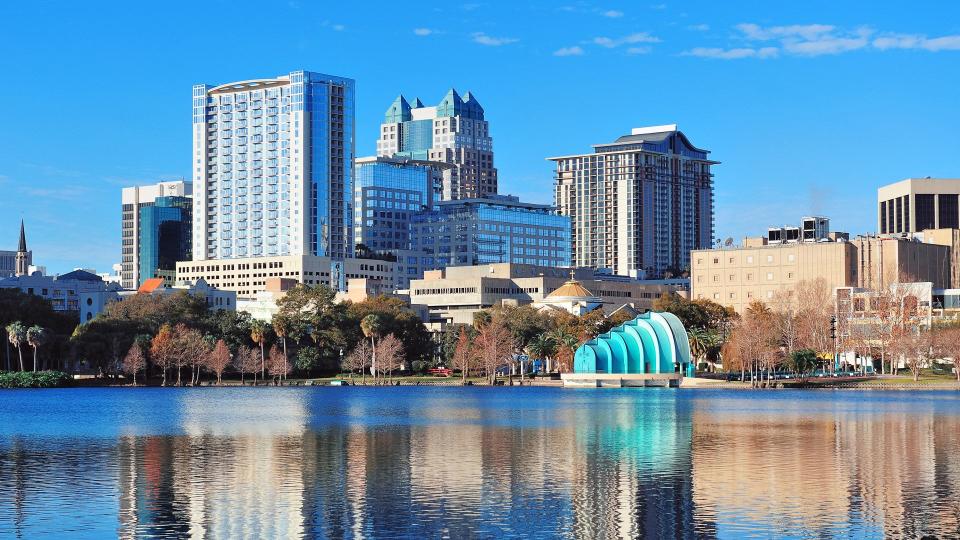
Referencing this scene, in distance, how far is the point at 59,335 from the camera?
18275 centimetres

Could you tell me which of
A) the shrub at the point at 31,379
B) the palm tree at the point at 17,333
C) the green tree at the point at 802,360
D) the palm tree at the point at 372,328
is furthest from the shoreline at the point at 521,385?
the palm tree at the point at 17,333

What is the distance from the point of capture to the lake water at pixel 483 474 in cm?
4469

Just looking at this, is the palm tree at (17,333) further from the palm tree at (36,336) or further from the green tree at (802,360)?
the green tree at (802,360)

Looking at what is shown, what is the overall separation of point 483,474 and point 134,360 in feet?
419

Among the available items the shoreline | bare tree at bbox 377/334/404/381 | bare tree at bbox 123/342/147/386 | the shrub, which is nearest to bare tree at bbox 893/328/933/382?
the shoreline

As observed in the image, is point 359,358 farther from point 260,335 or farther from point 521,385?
point 521,385

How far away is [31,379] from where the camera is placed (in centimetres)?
17550

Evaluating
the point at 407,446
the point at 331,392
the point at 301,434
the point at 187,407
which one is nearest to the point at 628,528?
the point at 407,446

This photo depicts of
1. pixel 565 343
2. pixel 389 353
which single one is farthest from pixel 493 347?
pixel 389 353

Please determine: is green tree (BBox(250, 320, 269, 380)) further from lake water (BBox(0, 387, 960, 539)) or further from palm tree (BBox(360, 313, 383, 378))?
lake water (BBox(0, 387, 960, 539))

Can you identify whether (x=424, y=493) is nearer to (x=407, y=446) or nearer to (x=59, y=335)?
(x=407, y=446)

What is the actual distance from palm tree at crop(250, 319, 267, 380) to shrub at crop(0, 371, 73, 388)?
2632cm

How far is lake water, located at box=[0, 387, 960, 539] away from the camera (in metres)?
44.7

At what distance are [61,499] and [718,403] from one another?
8127 centimetres
